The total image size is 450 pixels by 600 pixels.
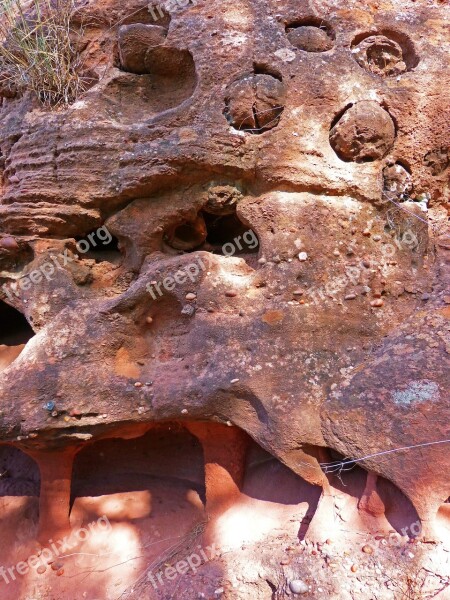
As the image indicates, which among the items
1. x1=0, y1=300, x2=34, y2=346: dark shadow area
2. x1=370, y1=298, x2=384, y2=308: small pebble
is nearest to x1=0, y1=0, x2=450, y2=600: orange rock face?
x1=370, y1=298, x2=384, y2=308: small pebble

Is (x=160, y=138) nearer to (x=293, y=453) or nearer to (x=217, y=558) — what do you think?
(x=293, y=453)

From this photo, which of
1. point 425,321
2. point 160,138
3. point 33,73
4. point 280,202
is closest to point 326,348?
point 425,321

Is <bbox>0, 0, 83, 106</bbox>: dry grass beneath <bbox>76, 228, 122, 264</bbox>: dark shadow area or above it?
above

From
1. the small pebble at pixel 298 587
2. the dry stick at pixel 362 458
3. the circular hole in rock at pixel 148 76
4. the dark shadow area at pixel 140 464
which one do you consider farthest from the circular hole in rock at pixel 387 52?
the small pebble at pixel 298 587

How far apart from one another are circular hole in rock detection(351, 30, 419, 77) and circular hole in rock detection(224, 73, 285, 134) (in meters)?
0.56

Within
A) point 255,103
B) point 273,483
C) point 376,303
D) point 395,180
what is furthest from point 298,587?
point 255,103

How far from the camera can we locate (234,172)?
252 centimetres

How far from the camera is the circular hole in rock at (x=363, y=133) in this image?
8.05 feet

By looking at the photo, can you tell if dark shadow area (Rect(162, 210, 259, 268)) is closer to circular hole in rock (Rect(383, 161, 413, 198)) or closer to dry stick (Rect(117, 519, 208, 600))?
circular hole in rock (Rect(383, 161, 413, 198))

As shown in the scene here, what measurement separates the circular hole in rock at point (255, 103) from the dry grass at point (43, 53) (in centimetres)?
104

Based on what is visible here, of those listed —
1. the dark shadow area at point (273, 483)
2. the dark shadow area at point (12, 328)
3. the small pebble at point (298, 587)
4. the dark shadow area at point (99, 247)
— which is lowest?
the dark shadow area at point (12, 328)

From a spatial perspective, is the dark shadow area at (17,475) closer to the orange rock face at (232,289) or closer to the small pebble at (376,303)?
the orange rock face at (232,289)

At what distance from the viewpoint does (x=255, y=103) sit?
Result: 2.53 meters

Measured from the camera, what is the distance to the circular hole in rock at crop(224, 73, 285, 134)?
8.27 ft
